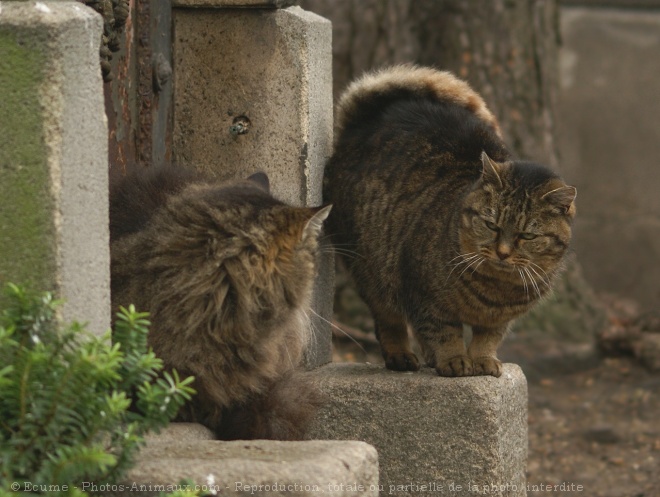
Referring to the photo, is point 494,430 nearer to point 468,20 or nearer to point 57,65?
point 57,65

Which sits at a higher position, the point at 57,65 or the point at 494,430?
the point at 57,65

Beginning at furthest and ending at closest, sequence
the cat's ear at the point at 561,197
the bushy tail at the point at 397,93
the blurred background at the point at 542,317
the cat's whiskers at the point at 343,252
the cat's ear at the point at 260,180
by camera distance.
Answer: the blurred background at the point at 542,317, the bushy tail at the point at 397,93, the cat's whiskers at the point at 343,252, the cat's ear at the point at 561,197, the cat's ear at the point at 260,180

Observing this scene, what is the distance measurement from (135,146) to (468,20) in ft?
10.2

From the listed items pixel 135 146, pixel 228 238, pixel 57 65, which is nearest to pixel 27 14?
pixel 57 65

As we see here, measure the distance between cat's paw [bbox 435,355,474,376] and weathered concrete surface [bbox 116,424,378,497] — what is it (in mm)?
1054

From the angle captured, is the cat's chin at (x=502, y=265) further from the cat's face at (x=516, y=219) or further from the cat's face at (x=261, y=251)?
the cat's face at (x=261, y=251)

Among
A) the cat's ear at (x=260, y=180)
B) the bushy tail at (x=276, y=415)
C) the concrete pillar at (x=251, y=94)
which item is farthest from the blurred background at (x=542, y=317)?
the cat's ear at (x=260, y=180)

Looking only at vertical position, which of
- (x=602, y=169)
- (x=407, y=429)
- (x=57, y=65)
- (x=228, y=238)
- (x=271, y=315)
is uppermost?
(x=57, y=65)

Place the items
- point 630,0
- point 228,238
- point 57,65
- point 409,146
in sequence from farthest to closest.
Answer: point 630,0 → point 409,146 → point 228,238 → point 57,65

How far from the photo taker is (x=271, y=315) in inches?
114

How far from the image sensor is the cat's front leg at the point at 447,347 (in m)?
3.58

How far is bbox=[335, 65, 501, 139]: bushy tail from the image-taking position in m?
4.17

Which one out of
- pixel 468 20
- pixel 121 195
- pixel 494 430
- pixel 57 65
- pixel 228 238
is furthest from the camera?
pixel 468 20

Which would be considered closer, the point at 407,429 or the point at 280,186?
the point at 407,429
